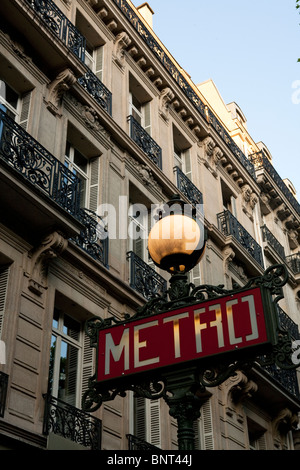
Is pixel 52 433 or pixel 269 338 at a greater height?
pixel 52 433

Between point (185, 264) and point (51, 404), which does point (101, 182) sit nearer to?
point (51, 404)

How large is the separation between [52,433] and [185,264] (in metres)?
4.37

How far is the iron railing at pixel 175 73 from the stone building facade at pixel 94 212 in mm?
72

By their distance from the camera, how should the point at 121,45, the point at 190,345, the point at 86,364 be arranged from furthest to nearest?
the point at 121,45, the point at 86,364, the point at 190,345

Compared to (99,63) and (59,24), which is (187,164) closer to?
(99,63)

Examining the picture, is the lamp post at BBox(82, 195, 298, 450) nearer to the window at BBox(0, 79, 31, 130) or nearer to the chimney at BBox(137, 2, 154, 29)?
the window at BBox(0, 79, 31, 130)

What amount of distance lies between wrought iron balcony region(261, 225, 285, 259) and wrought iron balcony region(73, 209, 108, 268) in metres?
11.5

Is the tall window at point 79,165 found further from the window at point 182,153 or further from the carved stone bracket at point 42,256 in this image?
the window at point 182,153

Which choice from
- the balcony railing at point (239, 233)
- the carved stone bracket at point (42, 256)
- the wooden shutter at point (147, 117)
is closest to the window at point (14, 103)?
the carved stone bracket at point (42, 256)

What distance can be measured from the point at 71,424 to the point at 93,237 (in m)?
3.74

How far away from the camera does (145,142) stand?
15742mm

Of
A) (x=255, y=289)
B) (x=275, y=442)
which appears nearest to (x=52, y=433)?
(x=255, y=289)

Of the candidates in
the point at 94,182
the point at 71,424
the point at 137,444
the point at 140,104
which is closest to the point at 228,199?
the point at 140,104

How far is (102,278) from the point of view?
11531 mm
